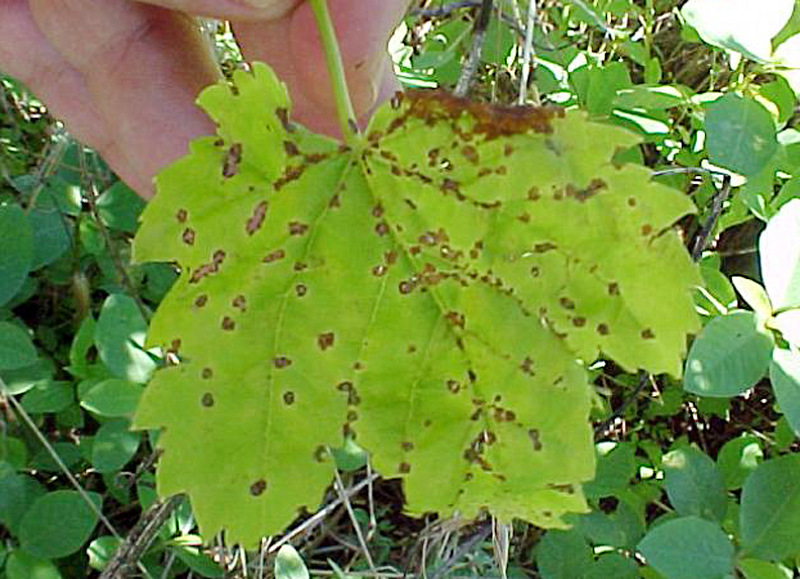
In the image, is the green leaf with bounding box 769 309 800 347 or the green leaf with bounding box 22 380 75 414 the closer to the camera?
the green leaf with bounding box 769 309 800 347

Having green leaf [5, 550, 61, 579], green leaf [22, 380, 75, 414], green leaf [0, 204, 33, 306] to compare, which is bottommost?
green leaf [5, 550, 61, 579]

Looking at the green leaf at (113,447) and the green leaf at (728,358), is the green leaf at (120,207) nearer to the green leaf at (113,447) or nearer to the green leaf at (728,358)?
the green leaf at (113,447)

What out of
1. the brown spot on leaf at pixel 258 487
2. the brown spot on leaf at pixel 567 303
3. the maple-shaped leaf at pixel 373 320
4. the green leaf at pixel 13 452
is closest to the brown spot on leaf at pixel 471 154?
the maple-shaped leaf at pixel 373 320

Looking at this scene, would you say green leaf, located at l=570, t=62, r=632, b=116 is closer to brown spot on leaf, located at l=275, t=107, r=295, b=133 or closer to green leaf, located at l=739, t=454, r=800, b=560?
green leaf, located at l=739, t=454, r=800, b=560

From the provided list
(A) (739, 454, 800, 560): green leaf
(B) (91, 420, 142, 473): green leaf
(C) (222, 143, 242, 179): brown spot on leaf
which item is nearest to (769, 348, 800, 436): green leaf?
(A) (739, 454, 800, 560): green leaf

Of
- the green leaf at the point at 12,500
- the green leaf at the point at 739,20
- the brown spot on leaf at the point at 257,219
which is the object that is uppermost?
the brown spot on leaf at the point at 257,219

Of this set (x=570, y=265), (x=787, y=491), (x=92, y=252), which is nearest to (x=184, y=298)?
(x=570, y=265)

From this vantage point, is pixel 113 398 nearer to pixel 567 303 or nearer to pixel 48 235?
pixel 48 235

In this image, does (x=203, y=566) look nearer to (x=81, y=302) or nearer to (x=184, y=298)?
(x=81, y=302)

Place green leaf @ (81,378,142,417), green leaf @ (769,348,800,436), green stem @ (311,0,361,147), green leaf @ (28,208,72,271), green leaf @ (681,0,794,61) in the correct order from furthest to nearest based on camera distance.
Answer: green leaf @ (28,208,72,271) < green leaf @ (81,378,142,417) < green leaf @ (681,0,794,61) < green leaf @ (769,348,800,436) < green stem @ (311,0,361,147)
